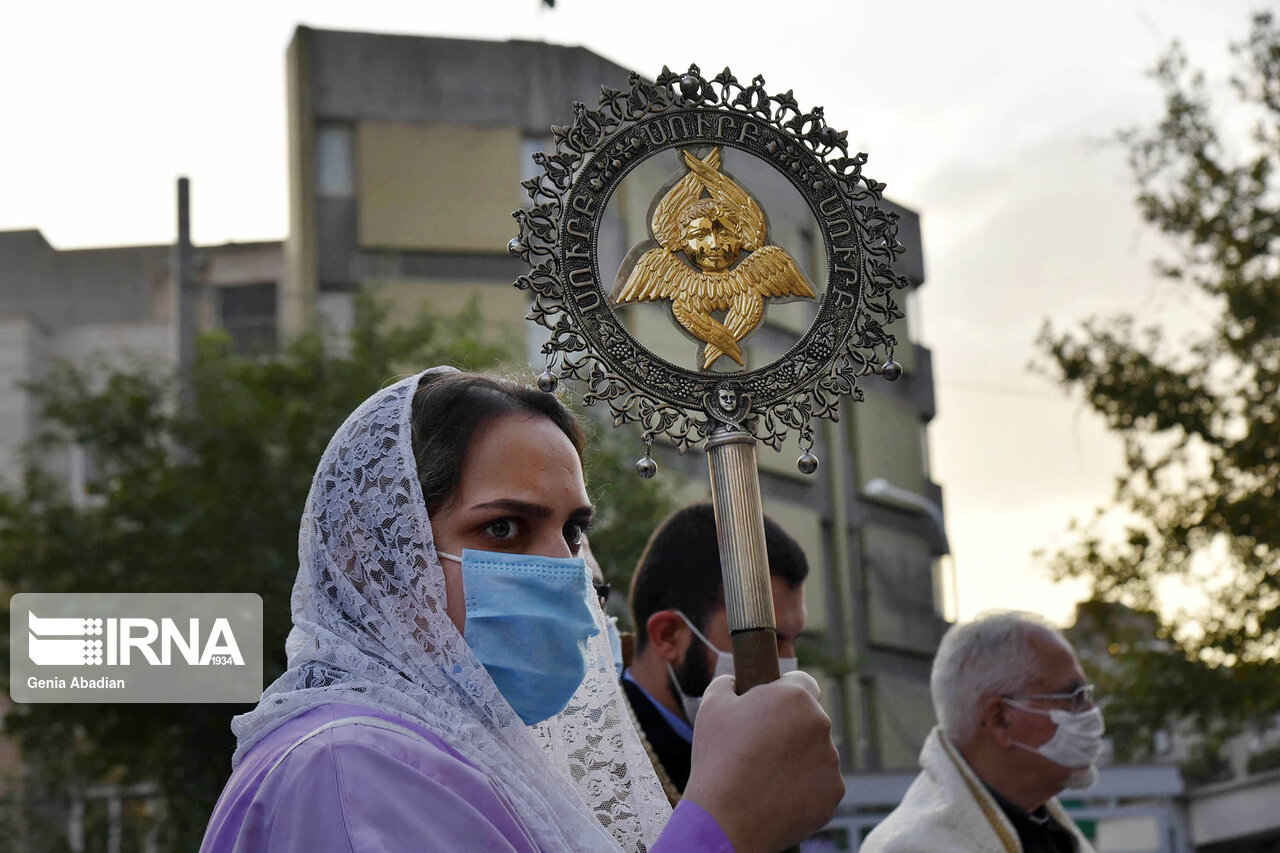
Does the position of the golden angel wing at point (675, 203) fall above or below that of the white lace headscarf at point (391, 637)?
above

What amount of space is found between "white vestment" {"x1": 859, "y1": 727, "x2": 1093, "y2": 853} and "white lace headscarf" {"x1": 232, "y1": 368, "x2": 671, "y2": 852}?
2090mm

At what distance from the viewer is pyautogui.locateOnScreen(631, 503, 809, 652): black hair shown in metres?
4.55

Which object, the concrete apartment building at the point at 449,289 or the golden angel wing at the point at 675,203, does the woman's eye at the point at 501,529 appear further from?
the concrete apartment building at the point at 449,289

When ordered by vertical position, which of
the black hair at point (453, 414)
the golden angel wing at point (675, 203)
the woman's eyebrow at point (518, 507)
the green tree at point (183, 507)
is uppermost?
the green tree at point (183, 507)

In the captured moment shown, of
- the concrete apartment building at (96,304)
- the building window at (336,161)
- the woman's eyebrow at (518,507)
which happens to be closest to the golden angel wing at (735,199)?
the woman's eyebrow at (518,507)

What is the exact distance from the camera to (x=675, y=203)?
290cm

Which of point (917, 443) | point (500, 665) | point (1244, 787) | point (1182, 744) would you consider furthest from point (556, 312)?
point (917, 443)

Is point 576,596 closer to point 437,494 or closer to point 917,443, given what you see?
point 437,494

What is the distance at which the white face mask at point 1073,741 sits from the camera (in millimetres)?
5129

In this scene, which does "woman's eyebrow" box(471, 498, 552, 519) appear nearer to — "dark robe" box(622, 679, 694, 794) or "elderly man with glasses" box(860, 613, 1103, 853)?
"dark robe" box(622, 679, 694, 794)

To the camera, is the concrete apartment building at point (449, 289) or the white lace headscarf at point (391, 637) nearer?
the white lace headscarf at point (391, 637)

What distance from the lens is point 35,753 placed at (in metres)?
18.0

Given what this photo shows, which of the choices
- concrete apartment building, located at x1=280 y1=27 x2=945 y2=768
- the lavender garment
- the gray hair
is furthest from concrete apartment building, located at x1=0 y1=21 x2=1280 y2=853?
the lavender garment

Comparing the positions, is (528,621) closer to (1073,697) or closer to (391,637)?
(391,637)
